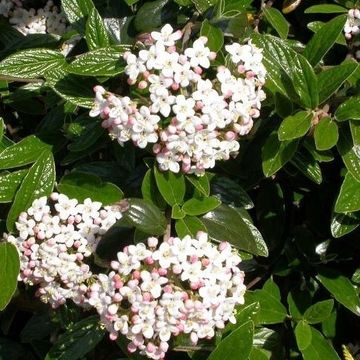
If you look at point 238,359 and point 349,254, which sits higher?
point 238,359

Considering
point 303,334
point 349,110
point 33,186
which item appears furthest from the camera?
point 303,334

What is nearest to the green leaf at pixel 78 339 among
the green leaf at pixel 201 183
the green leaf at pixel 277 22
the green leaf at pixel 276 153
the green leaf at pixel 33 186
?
the green leaf at pixel 33 186

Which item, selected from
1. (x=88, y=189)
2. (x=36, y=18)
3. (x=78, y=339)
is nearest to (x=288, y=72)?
(x=88, y=189)

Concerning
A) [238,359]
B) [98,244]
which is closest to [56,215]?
[98,244]

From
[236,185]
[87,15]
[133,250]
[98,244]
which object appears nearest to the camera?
[133,250]

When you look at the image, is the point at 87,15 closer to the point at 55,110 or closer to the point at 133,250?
the point at 55,110

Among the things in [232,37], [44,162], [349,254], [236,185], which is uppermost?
[232,37]

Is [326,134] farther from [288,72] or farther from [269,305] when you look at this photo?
[269,305]
